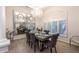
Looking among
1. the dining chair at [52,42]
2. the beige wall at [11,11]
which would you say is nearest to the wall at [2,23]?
the beige wall at [11,11]

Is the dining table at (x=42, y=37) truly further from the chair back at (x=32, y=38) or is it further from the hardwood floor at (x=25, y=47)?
the hardwood floor at (x=25, y=47)

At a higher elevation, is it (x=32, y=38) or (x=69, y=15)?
(x=69, y=15)

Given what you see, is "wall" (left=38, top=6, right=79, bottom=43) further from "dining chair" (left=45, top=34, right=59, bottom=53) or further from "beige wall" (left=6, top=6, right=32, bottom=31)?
"beige wall" (left=6, top=6, right=32, bottom=31)

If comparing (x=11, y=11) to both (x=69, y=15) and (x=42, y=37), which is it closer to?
(x=42, y=37)

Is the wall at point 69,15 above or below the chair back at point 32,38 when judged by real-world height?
above

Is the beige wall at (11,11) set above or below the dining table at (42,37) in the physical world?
above

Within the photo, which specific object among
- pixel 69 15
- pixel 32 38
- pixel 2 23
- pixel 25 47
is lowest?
pixel 25 47

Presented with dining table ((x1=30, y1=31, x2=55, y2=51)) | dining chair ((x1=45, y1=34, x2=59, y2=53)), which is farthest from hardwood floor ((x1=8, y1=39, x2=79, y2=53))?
dining table ((x1=30, y1=31, x2=55, y2=51))

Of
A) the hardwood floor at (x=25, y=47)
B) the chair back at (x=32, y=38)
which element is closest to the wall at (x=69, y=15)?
the hardwood floor at (x=25, y=47)

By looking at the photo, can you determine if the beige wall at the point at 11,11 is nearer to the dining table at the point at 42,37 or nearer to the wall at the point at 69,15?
the wall at the point at 69,15

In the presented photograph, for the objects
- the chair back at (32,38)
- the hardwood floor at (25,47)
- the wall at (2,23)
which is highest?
the wall at (2,23)

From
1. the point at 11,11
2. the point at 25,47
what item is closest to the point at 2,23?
the point at 11,11
